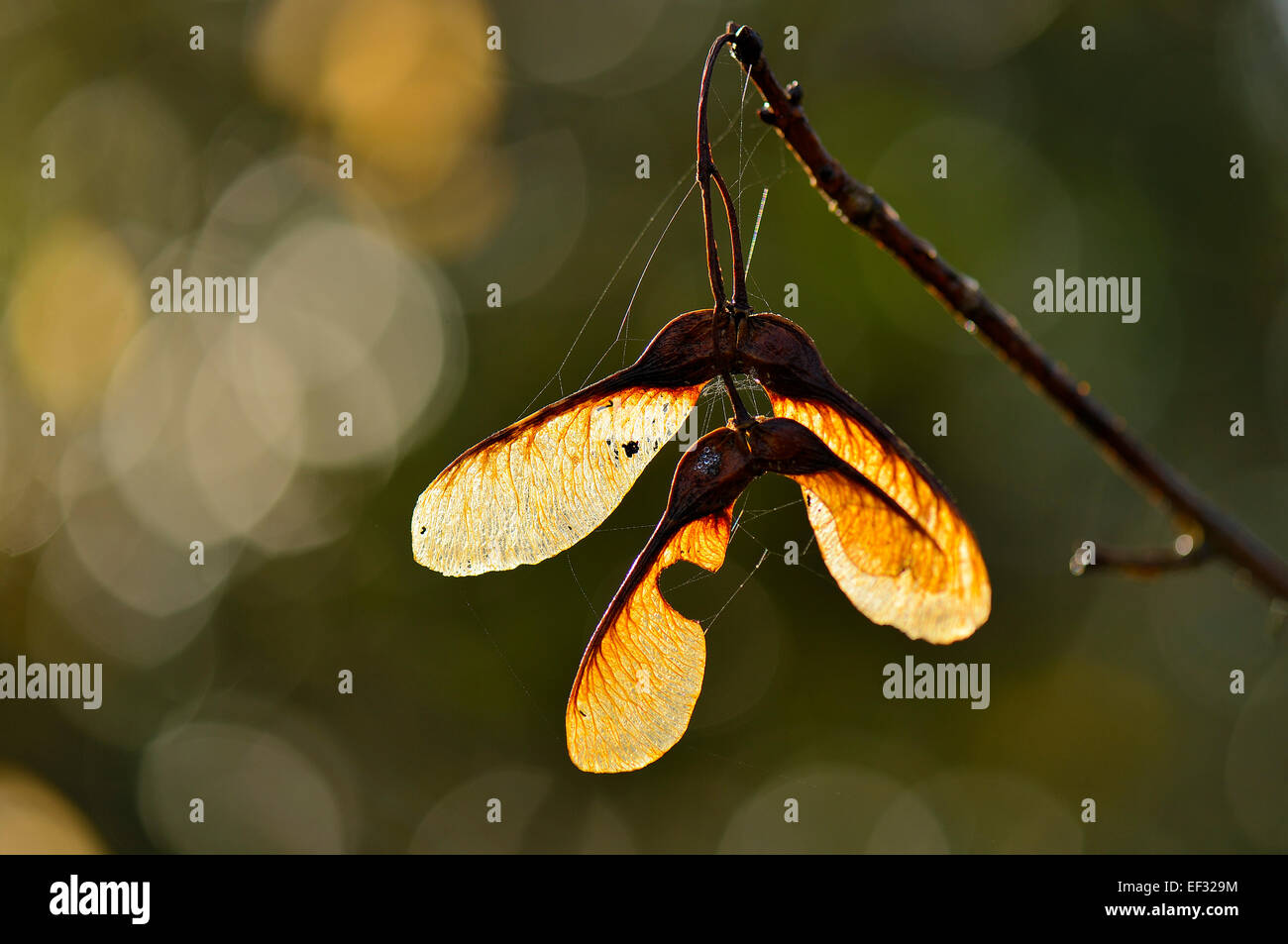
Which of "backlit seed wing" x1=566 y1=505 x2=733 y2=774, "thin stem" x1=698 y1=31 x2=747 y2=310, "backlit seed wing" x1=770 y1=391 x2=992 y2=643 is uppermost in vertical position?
"thin stem" x1=698 y1=31 x2=747 y2=310

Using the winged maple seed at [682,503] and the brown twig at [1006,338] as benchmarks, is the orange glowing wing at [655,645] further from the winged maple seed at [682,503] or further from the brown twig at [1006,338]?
the brown twig at [1006,338]

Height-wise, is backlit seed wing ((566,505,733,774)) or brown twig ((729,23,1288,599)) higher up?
brown twig ((729,23,1288,599))

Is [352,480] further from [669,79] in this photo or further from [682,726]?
[682,726]

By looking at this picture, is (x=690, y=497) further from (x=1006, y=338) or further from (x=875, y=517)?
(x=1006, y=338)

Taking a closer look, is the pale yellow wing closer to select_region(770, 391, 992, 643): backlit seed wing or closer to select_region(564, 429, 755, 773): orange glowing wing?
select_region(564, 429, 755, 773): orange glowing wing

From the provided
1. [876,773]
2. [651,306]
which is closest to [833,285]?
[651,306]

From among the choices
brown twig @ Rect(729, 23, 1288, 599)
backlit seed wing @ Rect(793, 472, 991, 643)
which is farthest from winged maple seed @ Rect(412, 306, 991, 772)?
brown twig @ Rect(729, 23, 1288, 599)
